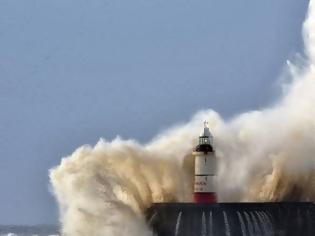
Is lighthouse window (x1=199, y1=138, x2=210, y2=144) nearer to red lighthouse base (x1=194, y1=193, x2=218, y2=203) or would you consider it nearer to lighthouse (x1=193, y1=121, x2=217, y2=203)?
lighthouse (x1=193, y1=121, x2=217, y2=203)

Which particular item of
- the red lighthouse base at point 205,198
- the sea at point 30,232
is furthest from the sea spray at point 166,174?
the sea at point 30,232

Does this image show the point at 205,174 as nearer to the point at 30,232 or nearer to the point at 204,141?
the point at 204,141

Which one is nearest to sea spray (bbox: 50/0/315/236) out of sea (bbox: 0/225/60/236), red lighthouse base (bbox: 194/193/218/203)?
A: red lighthouse base (bbox: 194/193/218/203)

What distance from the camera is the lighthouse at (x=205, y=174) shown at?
48.9m

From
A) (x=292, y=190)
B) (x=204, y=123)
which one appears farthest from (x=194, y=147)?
(x=292, y=190)

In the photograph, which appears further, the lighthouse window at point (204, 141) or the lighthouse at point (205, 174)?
the lighthouse window at point (204, 141)

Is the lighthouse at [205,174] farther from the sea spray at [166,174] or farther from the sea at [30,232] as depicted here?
the sea at [30,232]

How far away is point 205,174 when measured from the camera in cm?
4903

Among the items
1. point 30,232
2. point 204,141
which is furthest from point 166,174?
point 30,232

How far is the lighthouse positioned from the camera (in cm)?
4891

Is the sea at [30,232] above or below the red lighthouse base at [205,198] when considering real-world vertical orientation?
above

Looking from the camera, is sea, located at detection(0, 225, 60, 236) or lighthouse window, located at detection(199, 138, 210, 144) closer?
lighthouse window, located at detection(199, 138, 210, 144)

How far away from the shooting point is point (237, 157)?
55.4 metres

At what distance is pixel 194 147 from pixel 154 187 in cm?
392
